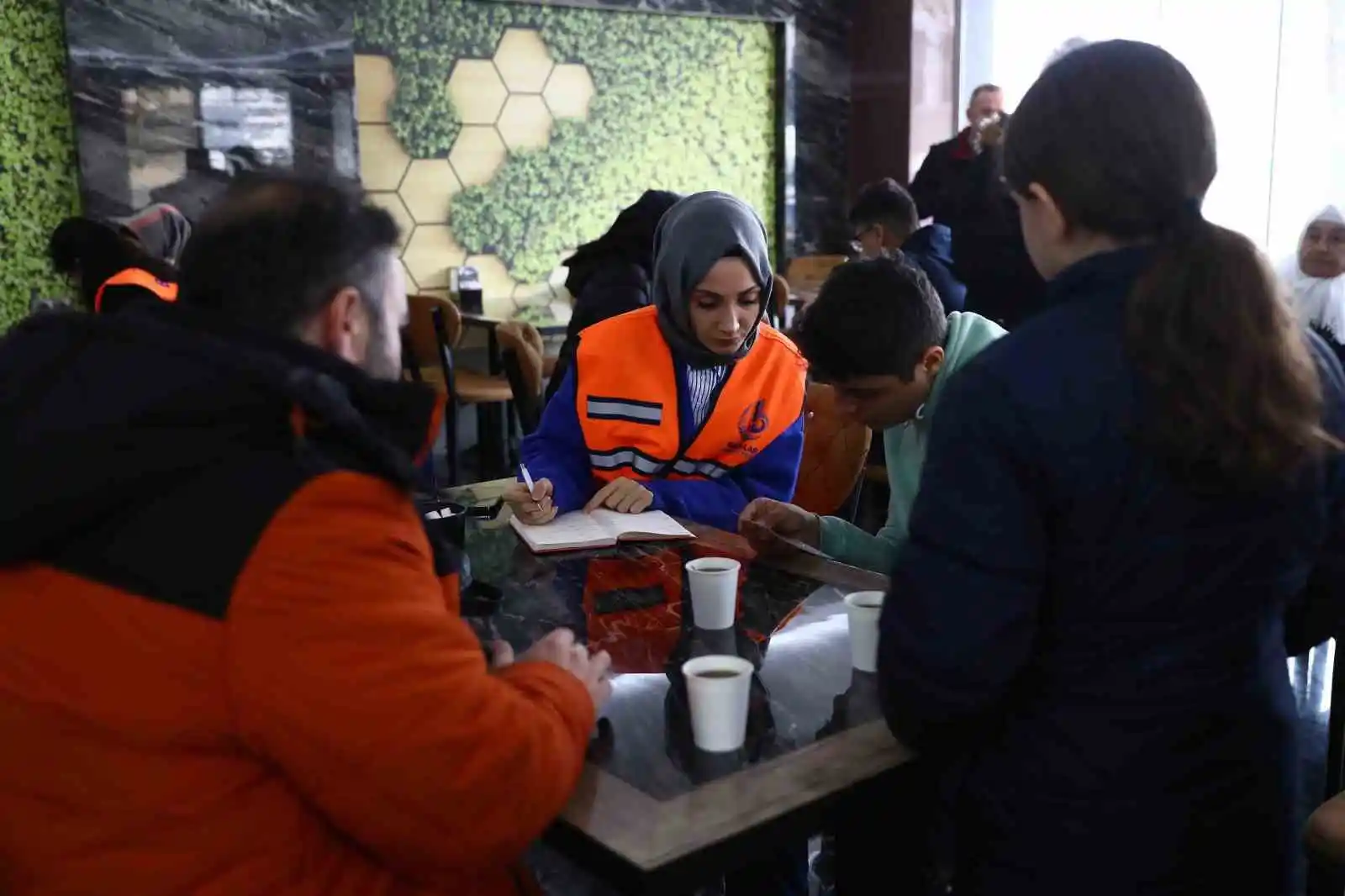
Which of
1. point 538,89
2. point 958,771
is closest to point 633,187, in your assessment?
point 538,89

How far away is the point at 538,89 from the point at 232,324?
480cm

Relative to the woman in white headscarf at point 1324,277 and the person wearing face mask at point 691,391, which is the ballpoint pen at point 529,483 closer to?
the person wearing face mask at point 691,391

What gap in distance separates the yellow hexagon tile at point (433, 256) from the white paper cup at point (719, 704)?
14.3ft

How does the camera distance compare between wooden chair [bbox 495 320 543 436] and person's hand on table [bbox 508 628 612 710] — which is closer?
person's hand on table [bbox 508 628 612 710]

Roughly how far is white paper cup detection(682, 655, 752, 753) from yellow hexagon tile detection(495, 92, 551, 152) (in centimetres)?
464

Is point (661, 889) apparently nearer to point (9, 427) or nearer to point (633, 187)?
point (9, 427)

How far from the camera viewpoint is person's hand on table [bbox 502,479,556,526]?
6.23 feet

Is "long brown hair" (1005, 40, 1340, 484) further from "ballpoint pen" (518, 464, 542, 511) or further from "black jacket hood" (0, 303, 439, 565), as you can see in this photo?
"ballpoint pen" (518, 464, 542, 511)

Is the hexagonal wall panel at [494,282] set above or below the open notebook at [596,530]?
above

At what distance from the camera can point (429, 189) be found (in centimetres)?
520

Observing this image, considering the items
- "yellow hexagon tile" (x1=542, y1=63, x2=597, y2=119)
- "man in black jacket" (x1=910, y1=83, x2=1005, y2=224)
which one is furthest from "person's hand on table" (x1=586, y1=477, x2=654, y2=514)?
"yellow hexagon tile" (x1=542, y1=63, x2=597, y2=119)

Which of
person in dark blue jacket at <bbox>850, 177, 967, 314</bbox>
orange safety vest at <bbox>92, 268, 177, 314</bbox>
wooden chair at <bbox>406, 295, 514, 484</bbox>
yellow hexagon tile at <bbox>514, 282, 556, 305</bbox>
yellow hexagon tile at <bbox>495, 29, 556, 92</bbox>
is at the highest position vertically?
yellow hexagon tile at <bbox>495, 29, 556, 92</bbox>

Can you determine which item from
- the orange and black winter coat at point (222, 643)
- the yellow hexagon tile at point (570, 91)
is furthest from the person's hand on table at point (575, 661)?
the yellow hexagon tile at point (570, 91)

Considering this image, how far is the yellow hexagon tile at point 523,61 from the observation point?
209 inches
